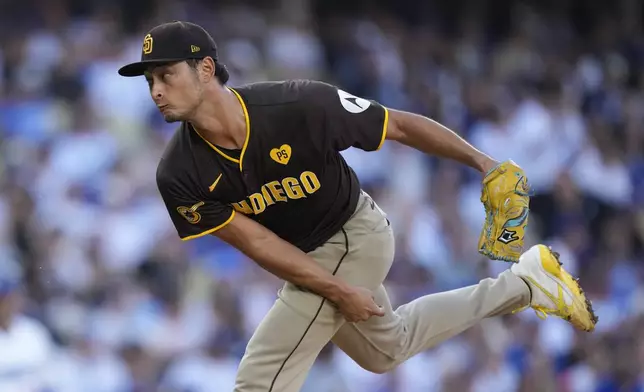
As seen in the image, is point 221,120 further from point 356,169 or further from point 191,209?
point 356,169

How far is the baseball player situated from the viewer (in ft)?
14.7

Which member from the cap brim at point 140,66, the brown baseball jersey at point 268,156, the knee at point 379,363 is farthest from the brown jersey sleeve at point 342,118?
the knee at point 379,363

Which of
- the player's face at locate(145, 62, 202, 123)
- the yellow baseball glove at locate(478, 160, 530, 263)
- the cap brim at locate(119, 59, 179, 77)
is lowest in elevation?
the yellow baseball glove at locate(478, 160, 530, 263)

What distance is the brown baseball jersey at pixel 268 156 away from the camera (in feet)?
14.9

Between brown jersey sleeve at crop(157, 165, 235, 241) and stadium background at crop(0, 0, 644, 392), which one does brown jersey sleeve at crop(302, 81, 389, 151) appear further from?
stadium background at crop(0, 0, 644, 392)

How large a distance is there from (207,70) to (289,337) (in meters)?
1.17

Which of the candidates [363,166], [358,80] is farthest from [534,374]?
[358,80]

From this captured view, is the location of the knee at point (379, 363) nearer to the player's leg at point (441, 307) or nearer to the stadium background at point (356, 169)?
the player's leg at point (441, 307)

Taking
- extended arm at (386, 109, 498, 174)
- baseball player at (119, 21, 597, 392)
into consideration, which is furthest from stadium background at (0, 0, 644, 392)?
extended arm at (386, 109, 498, 174)

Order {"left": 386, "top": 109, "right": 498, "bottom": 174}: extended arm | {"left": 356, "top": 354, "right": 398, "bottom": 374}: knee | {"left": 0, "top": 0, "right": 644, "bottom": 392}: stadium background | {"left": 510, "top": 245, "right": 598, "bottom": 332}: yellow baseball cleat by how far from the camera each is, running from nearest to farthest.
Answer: {"left": 386, "top": 109, "right": 498, "bottom": 174}: extended arm → {"left": 356, "top": 354, "right": 398, "bottom": 374}: knee → {"left": 510, "top": 245, "right": 598, "bottom": 332}: yellow baseball cleat → {"left": 0, "top": 0, "right": 644, "bottom": 392}: stadium background

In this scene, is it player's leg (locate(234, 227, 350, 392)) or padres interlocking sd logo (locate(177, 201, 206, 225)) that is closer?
padres interlocking sd logo (locate(177, 201, 206, 225))

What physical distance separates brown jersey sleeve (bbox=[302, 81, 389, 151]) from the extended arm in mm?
54

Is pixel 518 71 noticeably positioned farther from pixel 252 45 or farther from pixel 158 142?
pixel 158 142

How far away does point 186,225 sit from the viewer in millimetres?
4652
